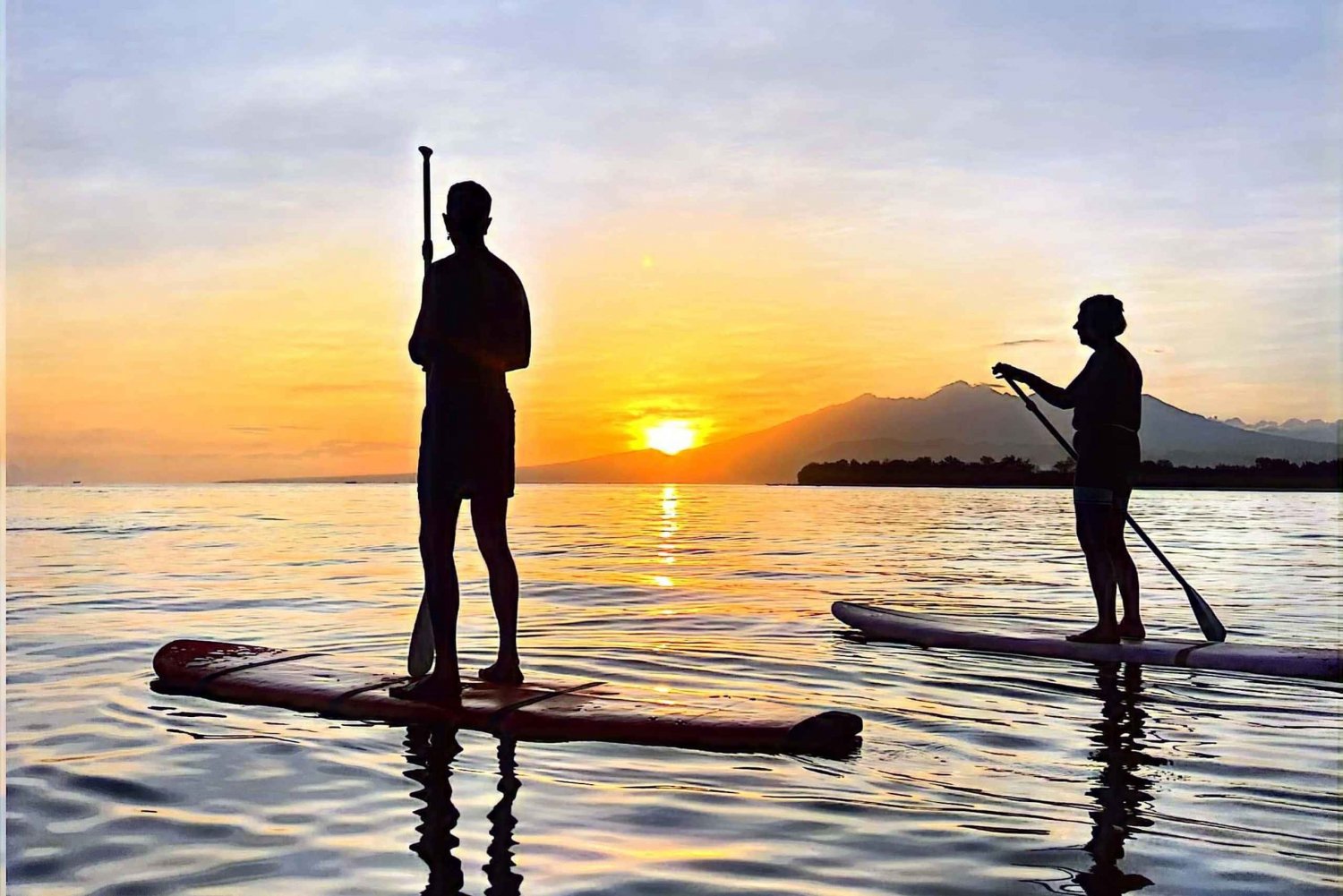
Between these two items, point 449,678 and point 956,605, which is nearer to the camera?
point 449,678

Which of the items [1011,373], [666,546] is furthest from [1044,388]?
[666,546]

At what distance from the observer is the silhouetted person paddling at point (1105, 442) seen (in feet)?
29.6

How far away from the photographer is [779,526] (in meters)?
34.8

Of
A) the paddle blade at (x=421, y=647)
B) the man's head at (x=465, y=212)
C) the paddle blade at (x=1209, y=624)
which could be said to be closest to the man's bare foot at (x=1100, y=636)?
the paddle blade at (x=1209, y=624)

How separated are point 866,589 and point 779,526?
19.7 meters

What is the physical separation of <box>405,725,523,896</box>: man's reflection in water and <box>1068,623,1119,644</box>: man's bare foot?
493cm

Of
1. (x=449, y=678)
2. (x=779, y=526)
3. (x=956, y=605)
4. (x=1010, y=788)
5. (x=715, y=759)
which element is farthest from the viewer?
(x=779, y=526)

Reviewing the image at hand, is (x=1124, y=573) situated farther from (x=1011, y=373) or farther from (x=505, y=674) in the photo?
(x=505, y=674)

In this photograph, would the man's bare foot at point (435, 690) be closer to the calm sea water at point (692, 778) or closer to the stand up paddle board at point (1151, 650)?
the calm sea water at point (692, 778)

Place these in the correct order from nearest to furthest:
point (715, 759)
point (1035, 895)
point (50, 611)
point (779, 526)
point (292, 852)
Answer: point (1035, 895) < point (292, 852) < point (715, 759) < point (50, 611) < point (779, 526)

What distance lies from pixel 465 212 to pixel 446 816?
3326mm

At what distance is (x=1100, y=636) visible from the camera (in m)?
8.98

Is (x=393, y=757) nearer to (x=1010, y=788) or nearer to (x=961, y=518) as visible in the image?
(x=1010, y=788)

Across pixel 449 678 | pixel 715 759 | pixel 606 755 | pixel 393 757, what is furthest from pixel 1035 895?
pixel 449 678
